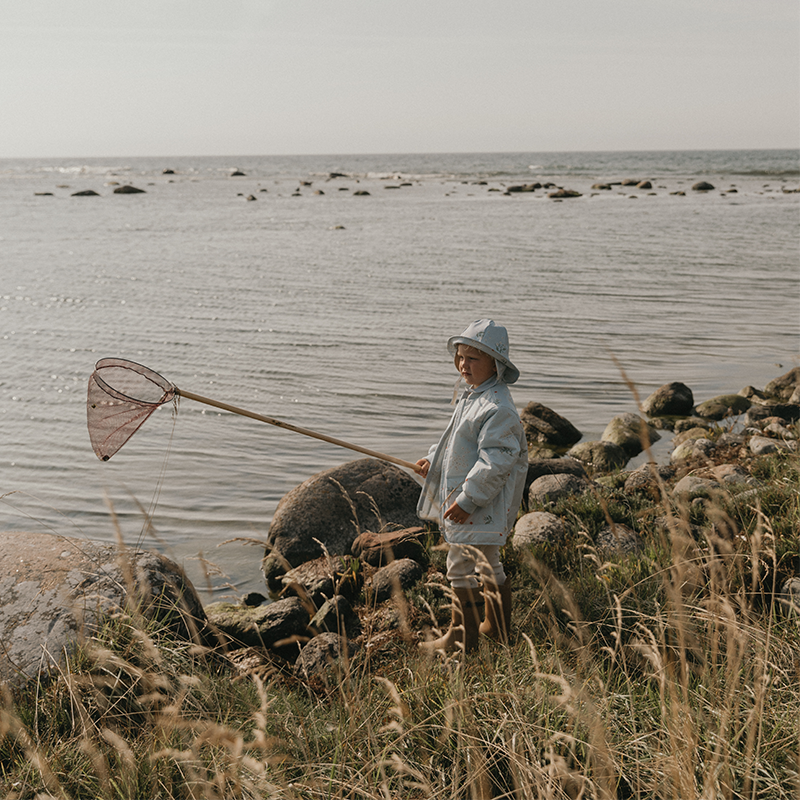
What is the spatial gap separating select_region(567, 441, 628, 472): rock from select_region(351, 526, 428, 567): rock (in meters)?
2.82

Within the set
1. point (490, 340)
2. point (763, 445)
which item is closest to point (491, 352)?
point (490, 340)

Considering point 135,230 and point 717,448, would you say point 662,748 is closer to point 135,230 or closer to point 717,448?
point 717,448

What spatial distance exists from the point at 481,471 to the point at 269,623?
2.08 meters

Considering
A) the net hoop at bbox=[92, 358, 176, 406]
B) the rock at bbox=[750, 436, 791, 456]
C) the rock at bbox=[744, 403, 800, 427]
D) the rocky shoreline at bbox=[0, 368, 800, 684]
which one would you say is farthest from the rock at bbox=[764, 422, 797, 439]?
the net hoop at bbox=[92, 358, 176, 406]

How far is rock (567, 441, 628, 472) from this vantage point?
8.12 m

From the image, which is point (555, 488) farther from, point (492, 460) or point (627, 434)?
point (492, 460)

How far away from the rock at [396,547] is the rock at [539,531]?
757 millimetres

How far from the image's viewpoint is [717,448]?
798 centimetres

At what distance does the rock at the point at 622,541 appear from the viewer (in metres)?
5.34

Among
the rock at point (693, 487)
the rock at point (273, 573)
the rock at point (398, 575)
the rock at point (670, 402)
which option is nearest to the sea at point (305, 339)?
the rock at point (273, 573)

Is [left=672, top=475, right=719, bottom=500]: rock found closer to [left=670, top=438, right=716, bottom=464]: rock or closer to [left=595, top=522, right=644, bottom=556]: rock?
[left=595, top=522, right=644, bottom=556]: rock

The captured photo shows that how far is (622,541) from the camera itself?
5.21m

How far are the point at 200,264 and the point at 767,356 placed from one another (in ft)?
51.1

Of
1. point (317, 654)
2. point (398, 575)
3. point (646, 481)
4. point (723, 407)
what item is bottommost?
point (317, 654)
